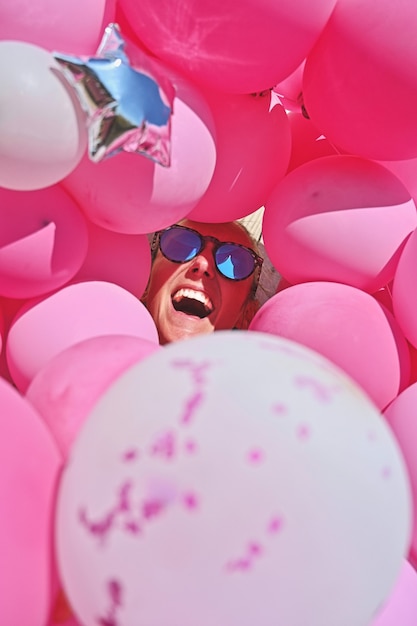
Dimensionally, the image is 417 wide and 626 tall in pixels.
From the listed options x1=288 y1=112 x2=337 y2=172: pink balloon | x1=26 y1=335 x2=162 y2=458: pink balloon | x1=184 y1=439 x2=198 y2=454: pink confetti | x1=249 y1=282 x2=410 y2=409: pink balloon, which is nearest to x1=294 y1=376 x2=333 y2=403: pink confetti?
x1=184 y1=439 x2=198 y2=454: pink confetti

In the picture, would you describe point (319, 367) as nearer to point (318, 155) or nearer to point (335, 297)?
point (335, 297)

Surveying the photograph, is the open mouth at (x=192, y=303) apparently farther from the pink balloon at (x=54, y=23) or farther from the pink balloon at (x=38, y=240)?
the pink balloon at (x=54, y=23)

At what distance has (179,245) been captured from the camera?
5.76ft

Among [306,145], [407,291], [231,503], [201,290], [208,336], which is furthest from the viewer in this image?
[201,290]

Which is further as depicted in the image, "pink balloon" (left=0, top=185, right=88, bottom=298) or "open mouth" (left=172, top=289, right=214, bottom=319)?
"open mouth" (left=172, top=289, right=214, bottom=319)

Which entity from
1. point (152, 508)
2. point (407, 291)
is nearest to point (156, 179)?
point (407, 291)

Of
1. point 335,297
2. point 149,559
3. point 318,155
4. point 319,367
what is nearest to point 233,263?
point 318,155

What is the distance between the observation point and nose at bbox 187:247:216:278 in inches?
68.7

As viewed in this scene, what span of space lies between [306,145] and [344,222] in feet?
1.25

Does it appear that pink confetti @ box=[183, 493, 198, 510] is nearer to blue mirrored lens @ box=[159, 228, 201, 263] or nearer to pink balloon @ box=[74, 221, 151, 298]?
pink balloon @ box=[74, 221, 151, 298]

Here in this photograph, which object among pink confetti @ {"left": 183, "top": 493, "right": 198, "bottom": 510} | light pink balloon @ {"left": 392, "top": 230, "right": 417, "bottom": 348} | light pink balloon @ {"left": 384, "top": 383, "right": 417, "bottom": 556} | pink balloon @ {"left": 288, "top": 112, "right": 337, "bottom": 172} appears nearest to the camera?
pink confetti @ {"left": 183, "top": 493, "right": 198, "bottom": 510}

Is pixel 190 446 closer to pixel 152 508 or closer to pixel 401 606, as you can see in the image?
pixel 152 508

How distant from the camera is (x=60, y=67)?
3.01 ft

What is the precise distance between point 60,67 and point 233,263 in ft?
3.01
